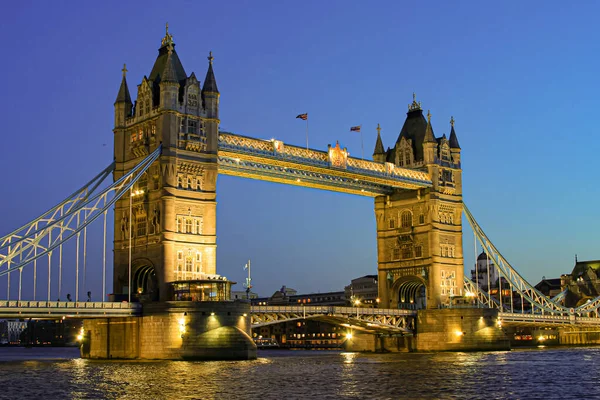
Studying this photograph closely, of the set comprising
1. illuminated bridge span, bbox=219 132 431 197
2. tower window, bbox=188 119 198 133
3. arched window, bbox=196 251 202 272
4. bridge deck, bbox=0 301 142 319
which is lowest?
bridge deck, bbox=0 301 142 319

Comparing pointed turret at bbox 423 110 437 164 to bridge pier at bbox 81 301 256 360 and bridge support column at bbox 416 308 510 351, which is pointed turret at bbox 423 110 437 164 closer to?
bridge support column at bbox 416 308 510 351

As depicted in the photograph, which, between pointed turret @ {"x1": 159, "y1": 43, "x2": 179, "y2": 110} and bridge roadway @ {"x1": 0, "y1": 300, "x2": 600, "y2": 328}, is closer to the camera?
bridge roadway @ {"x1": 0, "y1": 300, "x2": 600, "y2": 328}

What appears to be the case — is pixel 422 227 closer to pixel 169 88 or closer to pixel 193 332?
Answer: pixel 169 88

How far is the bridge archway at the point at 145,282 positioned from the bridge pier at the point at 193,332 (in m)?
2.82

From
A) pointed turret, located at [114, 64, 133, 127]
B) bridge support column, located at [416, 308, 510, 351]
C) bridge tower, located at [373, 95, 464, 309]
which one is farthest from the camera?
bridge tower, located at [373, 95, 464, 309]

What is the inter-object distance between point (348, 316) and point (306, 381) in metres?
41.5

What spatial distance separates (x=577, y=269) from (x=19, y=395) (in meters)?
159

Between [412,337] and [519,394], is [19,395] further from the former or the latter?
[412,337]

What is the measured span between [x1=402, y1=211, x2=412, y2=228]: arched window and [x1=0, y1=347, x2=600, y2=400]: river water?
36831mm

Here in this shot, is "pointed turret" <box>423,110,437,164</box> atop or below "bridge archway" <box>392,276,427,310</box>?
atop

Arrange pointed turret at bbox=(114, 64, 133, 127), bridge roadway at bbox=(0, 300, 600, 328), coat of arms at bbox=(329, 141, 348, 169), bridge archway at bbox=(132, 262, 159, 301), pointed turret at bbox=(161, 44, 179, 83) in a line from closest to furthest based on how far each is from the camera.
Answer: bridge roadway at bbox=(0, 300, 600, 328) < bridge archway at bbox=(132, 262, 159, 301) < pointed turret at bbox=(161, 44, 179, 83) < pointed turret at bbox=(114, 64, 133, 127) < coat of arms at bbox=(329, 141, 348, 169)

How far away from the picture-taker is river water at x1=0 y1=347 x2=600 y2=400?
4712 centimetres

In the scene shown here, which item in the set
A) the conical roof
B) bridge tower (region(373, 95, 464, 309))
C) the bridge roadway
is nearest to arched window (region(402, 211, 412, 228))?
bridge tower (region(373, 95, 464, 309))

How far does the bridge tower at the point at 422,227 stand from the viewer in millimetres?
108188
